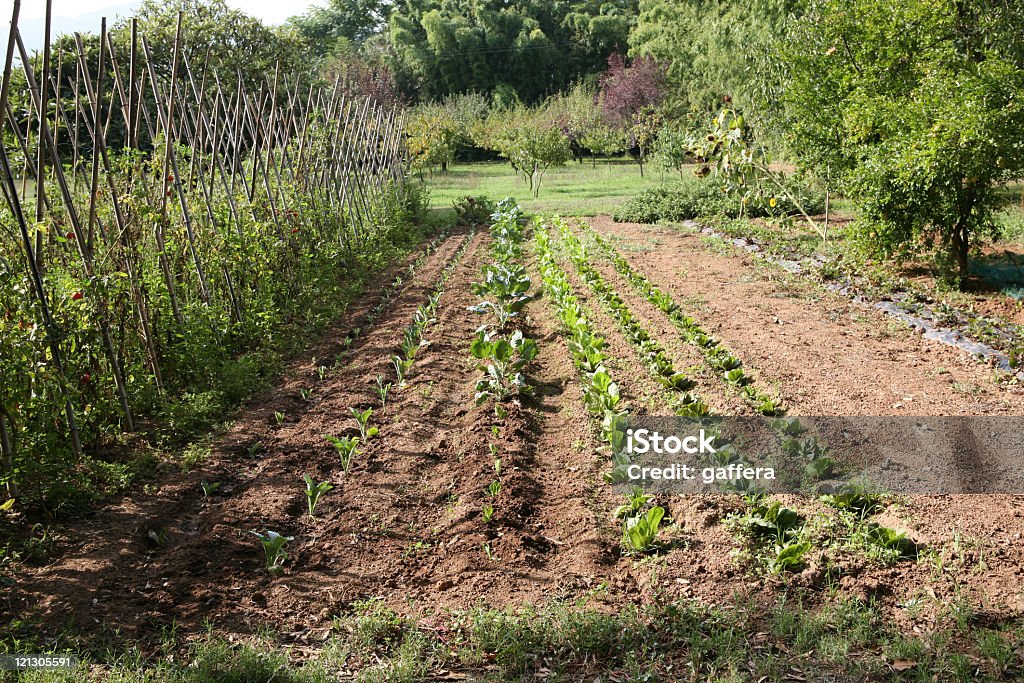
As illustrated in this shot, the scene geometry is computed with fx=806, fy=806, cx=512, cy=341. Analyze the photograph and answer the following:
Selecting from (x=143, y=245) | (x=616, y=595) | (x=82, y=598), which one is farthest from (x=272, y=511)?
(x=143, y=245)

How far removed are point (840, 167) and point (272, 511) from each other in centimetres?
979

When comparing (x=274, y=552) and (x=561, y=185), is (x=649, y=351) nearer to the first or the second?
(x=274, y=552)

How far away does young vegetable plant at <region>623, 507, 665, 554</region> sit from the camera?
4062 millimetres

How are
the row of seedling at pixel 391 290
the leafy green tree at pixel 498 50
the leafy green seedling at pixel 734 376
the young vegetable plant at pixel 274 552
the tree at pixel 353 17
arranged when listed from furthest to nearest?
the tree at pixel 353 17, the leafy green tree at pixel 498 50, the row of seedling at pixel 391 290, the leafy green seedling at pixel 734 376, the young vegetable plant at pixel 274 552

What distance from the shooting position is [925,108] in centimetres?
878

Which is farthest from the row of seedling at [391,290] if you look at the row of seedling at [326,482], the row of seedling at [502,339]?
the row of seedling at [502,339]

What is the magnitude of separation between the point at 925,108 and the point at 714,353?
438cm

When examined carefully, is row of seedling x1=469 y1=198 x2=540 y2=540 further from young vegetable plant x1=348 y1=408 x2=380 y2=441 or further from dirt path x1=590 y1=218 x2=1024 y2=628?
dirt path x1=590 y1=218 x2=1024 y2=628

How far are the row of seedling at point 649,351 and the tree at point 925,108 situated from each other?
11.3ft

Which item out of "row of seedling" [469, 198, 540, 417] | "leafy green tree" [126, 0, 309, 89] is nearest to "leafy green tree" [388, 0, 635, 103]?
"leafy green tree" [126, 0, 309, 89]

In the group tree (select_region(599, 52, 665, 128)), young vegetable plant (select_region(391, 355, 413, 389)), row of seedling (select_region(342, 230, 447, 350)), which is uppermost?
tree (select_region(599, 52, 665, 128))

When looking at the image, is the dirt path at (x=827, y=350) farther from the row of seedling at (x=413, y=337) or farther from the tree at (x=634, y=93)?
the tree at (x=634, y=93)

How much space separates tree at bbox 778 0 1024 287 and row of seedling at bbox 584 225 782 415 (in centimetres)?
296

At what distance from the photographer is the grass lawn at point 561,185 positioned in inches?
874
